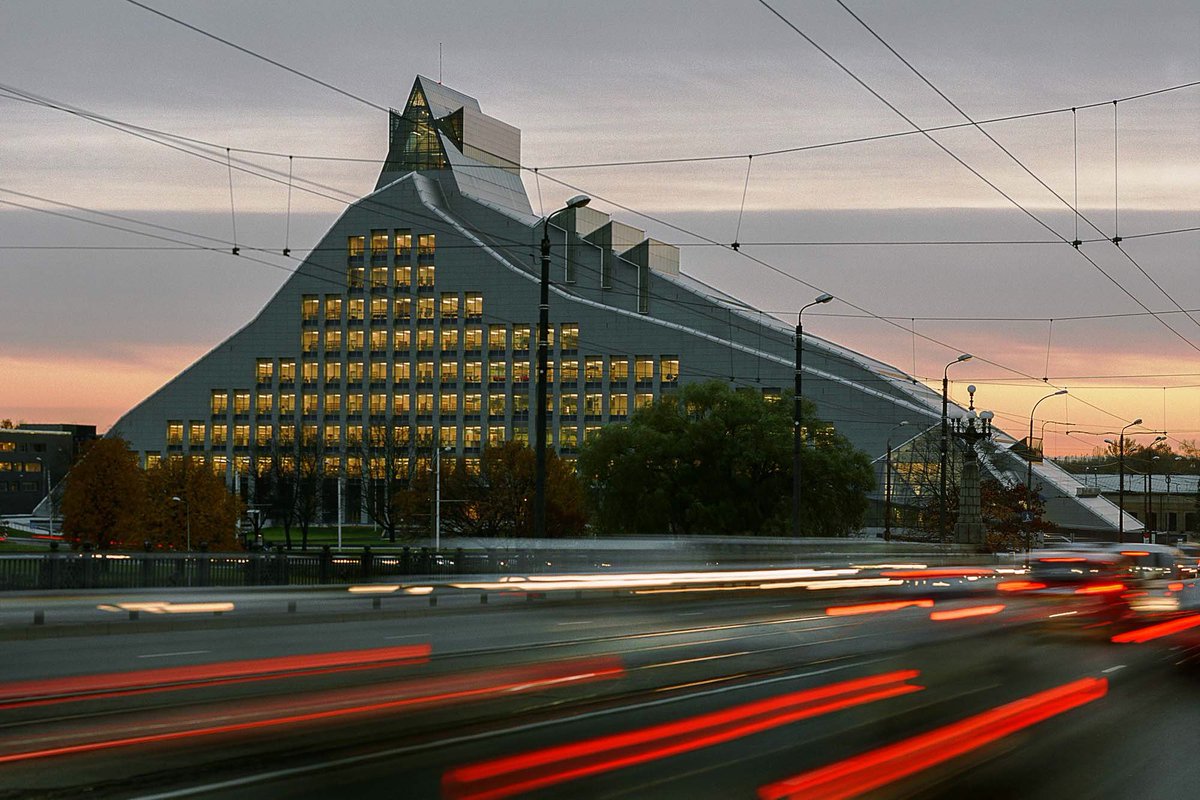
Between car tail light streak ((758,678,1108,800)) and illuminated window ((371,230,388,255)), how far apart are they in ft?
386

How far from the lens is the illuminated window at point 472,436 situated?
12938cm

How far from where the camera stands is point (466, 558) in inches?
1231

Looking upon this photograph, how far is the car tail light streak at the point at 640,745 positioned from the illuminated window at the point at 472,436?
114m

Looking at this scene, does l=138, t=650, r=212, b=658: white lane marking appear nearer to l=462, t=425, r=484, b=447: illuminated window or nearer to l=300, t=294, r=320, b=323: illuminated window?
l=462, t=425, r=484, b=447: illuminated window

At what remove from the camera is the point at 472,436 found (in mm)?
129750

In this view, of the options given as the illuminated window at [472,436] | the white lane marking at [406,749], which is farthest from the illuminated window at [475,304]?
the white lane marking at [406,749]

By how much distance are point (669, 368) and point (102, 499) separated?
58962 mm

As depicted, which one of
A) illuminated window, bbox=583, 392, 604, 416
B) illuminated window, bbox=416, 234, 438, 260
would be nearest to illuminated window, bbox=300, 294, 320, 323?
illuminated window, bbox=416, 234, 438, 260

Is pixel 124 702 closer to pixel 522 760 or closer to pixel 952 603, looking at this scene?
pixel 522 760

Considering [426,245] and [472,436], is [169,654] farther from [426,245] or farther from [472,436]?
[472,436]

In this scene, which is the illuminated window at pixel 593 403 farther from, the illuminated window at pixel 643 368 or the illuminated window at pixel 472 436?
the illuminated window at pixel 472 436

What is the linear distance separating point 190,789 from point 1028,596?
29052 millimetres

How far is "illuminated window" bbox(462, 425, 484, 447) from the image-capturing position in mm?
129375

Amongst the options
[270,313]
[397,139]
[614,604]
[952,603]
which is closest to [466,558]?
[614,604]
